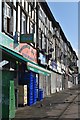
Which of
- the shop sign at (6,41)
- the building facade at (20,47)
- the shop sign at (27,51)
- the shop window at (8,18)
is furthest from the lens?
the shop sign at (27,51)

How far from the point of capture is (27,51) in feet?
90.7

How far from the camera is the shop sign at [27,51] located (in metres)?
25.6

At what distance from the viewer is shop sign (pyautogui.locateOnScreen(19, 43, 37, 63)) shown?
1007 inches

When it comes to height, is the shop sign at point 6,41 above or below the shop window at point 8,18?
below

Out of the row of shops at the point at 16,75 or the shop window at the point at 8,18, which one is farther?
the shop window at the point at 8,18

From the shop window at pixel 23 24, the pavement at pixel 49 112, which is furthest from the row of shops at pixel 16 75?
the shop window at pixel 23 24

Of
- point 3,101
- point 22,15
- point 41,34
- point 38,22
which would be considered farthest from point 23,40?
point 41,34

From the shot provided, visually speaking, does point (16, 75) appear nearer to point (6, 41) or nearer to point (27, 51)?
point (27, 51)

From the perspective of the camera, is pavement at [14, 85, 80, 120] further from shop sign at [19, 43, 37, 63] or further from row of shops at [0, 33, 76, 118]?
shop sign at [19, 43, 37, 63]

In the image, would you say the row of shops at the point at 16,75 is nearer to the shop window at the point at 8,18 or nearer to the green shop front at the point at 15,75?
the green shop front at the point at 15,75

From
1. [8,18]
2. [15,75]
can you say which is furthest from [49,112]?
[8,18]

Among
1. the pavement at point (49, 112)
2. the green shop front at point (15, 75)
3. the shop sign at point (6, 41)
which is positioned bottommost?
the pavement at point (49, 112)

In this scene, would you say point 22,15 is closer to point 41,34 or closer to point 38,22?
point 38,22

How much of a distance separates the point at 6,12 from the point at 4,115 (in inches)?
307
